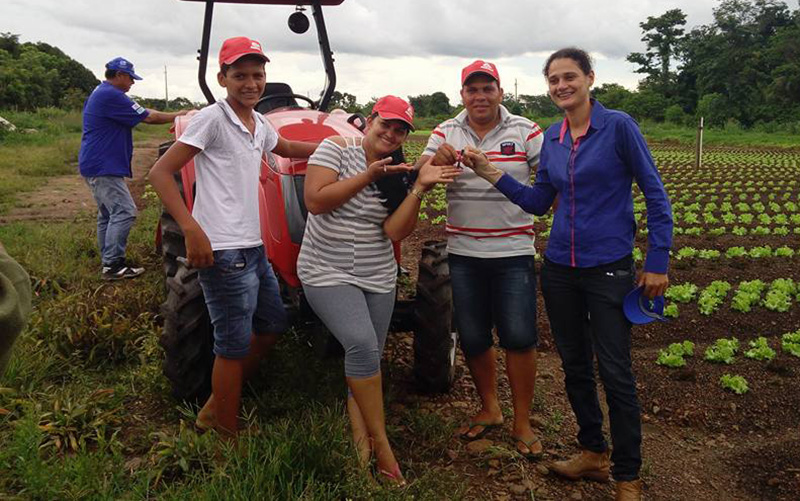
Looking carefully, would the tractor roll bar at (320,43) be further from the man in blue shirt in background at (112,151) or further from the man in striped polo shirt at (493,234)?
the man in striped polo shirt at (493,234)

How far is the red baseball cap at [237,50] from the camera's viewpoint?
2824 mm

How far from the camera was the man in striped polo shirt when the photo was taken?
10.5 feet

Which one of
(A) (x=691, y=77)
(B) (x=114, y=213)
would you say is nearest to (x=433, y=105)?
(A) (x=691, y=77)

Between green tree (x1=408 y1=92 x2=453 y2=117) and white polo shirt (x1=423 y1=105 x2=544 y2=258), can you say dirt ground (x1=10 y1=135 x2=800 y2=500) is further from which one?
green tree (x1=408 y1=92 x2=453 y2=117)

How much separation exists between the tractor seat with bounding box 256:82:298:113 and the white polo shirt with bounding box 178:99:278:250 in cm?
187

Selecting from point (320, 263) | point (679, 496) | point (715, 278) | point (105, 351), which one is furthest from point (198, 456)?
point (715, 278)

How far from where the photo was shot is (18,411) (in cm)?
351

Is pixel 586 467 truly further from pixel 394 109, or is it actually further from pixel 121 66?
pixel 121 66

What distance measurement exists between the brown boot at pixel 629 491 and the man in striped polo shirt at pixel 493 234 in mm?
546

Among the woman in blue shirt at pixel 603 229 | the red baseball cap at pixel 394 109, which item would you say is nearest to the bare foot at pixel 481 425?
the woman in blue shirt at pixel 603 229

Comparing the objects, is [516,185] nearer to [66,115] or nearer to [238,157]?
[238,157]

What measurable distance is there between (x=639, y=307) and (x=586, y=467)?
92 centimetres

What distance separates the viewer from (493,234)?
3225mm

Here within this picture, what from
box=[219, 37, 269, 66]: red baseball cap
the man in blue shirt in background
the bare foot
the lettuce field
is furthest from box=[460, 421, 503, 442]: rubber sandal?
the man in blue shirt in background
